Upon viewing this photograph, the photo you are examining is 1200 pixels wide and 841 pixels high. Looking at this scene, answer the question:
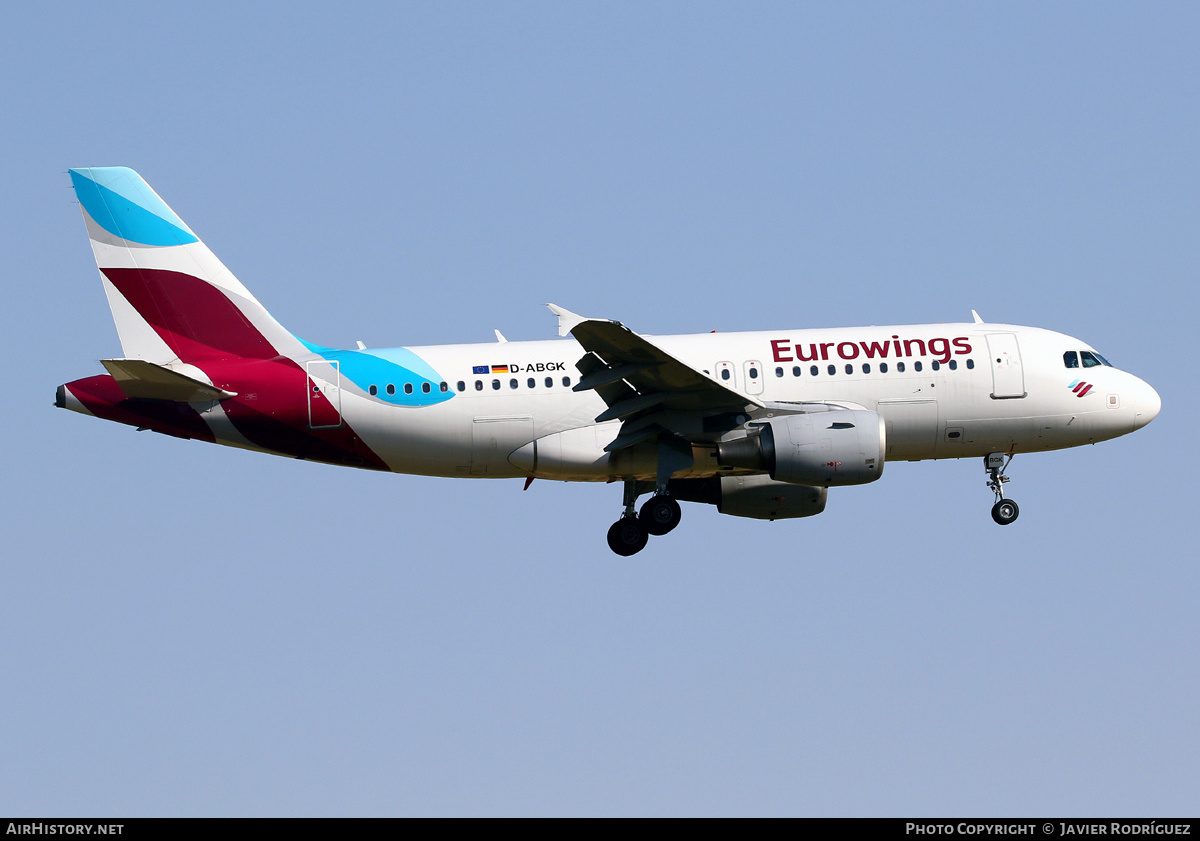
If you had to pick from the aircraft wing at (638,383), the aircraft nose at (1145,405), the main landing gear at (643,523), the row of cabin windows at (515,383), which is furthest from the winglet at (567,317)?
the aircraft nose at (1145,405)

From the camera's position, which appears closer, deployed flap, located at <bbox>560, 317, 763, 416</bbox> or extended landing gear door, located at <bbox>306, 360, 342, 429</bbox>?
deployed flap, located at <bbox>560, 317, 763, 416</bbox>

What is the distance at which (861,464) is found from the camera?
35.9 meters

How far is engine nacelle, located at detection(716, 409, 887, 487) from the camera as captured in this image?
35.9 meters

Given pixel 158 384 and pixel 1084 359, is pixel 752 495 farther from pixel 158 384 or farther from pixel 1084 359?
pixel 158 384

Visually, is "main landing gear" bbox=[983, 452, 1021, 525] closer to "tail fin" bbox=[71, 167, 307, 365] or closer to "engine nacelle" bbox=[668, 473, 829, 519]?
"engine nacelle" bbox=[668, 473, 829, 519]

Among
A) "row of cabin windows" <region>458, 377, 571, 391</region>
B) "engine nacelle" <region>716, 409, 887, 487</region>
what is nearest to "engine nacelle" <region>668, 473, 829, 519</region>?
"engine nacelle" <region>716, 409, 887, 487</region>

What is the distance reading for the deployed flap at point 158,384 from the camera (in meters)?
36.2

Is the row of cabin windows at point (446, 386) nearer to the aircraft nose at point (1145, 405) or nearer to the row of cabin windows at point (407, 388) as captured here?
the row of cabin windows at point (407, 388)

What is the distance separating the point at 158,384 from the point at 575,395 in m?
10.1

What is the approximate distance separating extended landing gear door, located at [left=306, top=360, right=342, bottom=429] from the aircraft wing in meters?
6.25

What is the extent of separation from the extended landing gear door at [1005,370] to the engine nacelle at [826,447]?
391cm
